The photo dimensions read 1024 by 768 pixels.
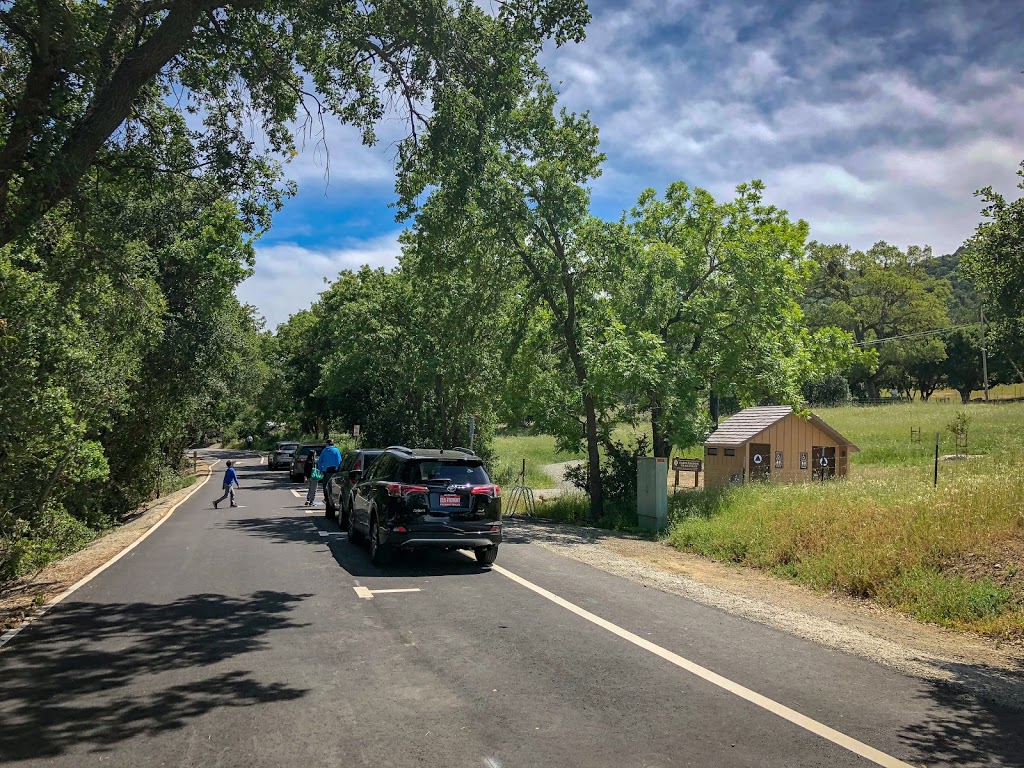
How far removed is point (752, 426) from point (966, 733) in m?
23.3

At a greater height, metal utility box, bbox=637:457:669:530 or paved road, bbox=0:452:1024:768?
metal utility box, bbox=637:457:669:530

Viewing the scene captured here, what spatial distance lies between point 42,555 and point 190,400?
718 inches

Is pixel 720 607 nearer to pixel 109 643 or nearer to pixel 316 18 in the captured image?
pixel 109 643

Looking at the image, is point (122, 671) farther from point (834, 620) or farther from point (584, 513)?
point (584, 513)

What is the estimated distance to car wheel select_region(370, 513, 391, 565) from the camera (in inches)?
448

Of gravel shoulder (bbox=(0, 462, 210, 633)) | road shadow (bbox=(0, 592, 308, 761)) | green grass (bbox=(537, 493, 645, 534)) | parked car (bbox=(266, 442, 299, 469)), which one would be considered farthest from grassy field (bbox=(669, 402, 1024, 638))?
parked car (bbox=(266, 442, 299, 469))

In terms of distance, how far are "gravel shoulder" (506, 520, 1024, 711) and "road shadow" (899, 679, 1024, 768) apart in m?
0.30

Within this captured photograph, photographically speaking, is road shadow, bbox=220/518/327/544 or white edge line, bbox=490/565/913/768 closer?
white edge line, bbox=490/565/913/768

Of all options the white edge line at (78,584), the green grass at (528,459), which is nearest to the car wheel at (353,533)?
the white edge line at (78,584)

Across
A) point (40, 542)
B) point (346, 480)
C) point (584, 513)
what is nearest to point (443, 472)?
point (346, 480)

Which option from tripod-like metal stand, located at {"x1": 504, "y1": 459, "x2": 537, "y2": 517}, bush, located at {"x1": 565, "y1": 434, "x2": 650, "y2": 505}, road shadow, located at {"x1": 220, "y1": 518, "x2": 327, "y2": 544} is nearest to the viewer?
road shadow, located at {"x1": 220, "y1": 518, "x2": 327, "y2": 544}

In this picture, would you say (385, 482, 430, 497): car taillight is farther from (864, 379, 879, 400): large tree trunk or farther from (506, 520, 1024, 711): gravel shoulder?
(864, 379, 879, 400): large tree trunk

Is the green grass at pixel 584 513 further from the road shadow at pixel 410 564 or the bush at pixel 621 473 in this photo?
the road shadow at pixel 410 564

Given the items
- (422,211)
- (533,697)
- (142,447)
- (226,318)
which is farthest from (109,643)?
(226,318)
